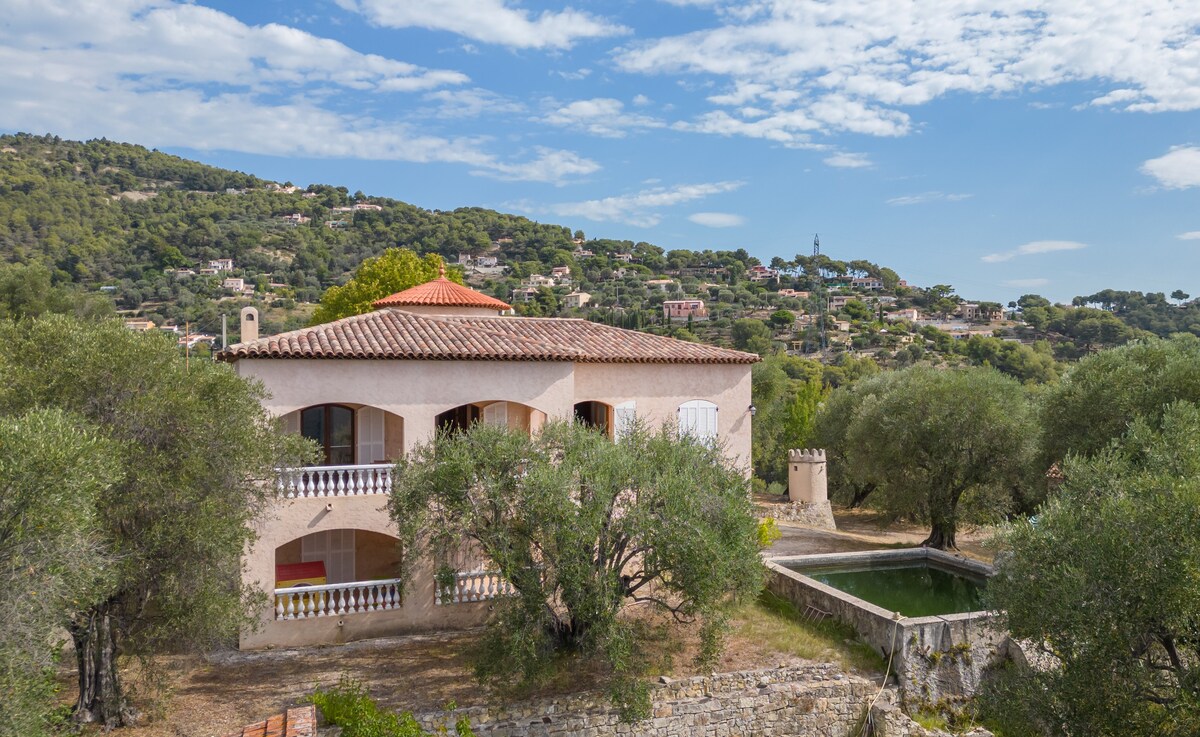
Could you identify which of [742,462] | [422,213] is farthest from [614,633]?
[422,213]

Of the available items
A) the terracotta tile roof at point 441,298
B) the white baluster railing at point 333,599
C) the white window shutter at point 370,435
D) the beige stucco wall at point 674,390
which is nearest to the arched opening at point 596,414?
the beige stucco wall at point 674,390

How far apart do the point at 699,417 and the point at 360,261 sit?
7270cm

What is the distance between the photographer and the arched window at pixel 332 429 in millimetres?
18812

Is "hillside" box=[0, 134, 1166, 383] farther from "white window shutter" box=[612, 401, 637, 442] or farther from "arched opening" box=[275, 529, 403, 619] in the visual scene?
"white window shutter" box=[612, 401, 637, 442]

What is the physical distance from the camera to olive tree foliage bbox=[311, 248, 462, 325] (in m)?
34.7

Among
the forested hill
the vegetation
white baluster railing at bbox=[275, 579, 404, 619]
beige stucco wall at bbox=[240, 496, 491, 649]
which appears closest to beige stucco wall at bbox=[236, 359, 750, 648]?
beige stucco wall at bbox=[240, 496, 491, 649]

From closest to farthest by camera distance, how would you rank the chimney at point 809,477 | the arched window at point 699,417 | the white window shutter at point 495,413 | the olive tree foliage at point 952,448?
the white window shutter at point 495,413 → the arched window at point 699,417 → the olive tree foliage at point 952,448 → the chimney at point 809,477

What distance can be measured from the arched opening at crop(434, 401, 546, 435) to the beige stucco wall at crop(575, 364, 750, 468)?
5.71ft

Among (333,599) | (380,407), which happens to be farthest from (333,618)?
(380,407)

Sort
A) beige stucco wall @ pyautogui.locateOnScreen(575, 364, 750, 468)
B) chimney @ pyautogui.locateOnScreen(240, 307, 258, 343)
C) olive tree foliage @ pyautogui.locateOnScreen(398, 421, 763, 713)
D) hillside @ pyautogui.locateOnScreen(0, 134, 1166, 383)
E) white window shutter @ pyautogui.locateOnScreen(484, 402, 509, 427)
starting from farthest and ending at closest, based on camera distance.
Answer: hillside @ pyautogui.locateOnScreen(0, 134, 1166, 383)
beige stucco wall @ pyautogui.locateOnScreen(575, 364, 750, 468)
white window shutter @ pyautogui.locateOnScreen(484, 402, 509, 427)
chimney @ pyautogui.locateOnScreen(240, 307, 258, 343)
olive tree foliage @ pyautogui.locateOnScreen(398, 421, 763, 713)

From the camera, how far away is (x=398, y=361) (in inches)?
655

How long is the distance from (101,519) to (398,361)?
707cm

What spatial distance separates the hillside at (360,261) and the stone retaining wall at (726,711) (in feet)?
121

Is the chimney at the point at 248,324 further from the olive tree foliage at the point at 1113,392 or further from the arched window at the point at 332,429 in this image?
the olive tree foliage at the point at 1113,392
